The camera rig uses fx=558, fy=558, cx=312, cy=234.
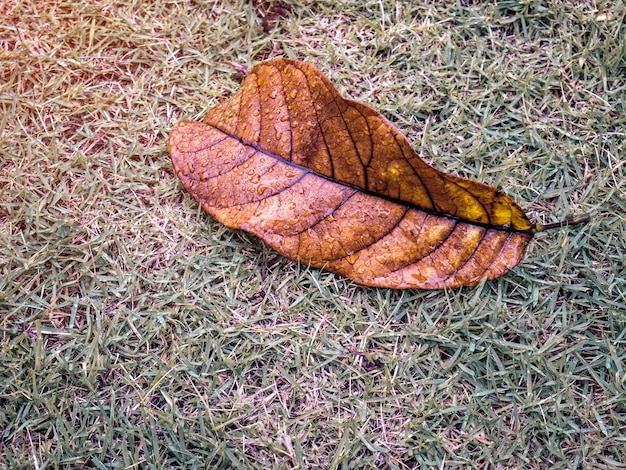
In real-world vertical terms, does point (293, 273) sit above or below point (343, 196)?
below

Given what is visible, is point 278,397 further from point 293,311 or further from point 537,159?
point 537,159

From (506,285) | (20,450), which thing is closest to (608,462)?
(506,285)

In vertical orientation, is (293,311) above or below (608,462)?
above

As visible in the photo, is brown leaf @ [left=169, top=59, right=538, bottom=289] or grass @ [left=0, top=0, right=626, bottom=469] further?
grass @ [left=0, top=0, right=626, bottom=469]

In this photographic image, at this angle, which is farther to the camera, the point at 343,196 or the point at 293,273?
the point at 293,273

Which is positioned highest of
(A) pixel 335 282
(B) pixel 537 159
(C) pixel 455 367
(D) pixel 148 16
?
(D) pixel 148 16
